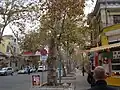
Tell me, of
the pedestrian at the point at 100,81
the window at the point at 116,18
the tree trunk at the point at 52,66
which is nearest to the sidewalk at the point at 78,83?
the tree trunk at the point at 52,66

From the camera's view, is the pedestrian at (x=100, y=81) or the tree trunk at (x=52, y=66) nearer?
the pedestrian at (x=100, y=81)

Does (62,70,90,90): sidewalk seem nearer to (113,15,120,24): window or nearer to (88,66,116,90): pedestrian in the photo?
(113,15,120,24): window

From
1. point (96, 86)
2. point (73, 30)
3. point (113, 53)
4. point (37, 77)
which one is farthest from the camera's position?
point (73, 30)

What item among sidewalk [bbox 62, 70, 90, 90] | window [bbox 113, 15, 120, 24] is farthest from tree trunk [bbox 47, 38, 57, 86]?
window [bbox 113, 15, 120, 24]

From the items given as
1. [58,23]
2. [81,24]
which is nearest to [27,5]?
[58,23]

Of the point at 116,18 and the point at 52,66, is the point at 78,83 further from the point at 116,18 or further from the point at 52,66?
the point at 52,66

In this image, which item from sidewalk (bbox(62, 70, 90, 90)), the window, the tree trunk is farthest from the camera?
the window

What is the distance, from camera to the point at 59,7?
65.8 ft

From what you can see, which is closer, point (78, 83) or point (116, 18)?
point (78, 83)

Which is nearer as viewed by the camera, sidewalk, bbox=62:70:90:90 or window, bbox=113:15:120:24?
sidewalk, bbox=62:70:90:90

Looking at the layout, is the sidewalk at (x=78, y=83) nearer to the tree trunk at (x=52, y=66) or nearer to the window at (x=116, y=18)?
the tree trunk at (x=52, y=66)

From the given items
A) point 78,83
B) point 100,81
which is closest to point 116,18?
point 78,83

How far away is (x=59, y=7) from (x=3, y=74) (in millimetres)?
44296

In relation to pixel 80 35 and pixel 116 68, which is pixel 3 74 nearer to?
pixel 80 35
